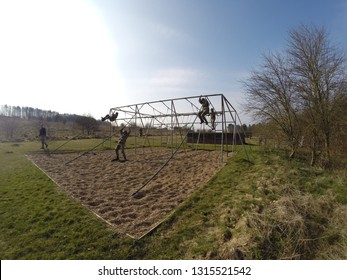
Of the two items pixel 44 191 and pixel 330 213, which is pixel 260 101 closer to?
pixel 330 213

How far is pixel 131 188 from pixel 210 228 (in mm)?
3965

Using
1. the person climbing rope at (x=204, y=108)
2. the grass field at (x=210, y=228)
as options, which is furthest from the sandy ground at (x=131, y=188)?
the person climbing rope at (x=204, y=108)

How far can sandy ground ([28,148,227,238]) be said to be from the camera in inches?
203

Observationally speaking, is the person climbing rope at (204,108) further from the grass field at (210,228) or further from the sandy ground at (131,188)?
the grass field at (210,228)

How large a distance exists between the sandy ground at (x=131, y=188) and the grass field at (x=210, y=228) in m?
0.36

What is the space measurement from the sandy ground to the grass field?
1.18 feet

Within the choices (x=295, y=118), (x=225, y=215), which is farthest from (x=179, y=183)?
(x=295, y=118)

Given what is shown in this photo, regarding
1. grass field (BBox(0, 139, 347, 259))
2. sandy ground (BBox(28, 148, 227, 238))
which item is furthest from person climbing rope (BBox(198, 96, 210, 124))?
grass field (BBox(0, 139, 347, 259))

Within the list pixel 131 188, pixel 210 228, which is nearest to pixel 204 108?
pixel 131 188

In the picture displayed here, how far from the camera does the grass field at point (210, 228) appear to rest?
12.1ft

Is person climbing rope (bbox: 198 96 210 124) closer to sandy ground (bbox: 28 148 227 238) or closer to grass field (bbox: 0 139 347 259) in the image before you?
sandy ground (bbox: 28 148 227 238)

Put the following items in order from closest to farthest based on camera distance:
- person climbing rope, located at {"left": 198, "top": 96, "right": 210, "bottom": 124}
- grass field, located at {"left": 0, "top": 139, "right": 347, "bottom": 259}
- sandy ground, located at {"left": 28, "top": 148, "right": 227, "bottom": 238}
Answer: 1. grass field, located at {"left": 0, "top": 139, "right": 347, "bottom": 259}
2. sandy ground, located at {"left": 28, "top": 148, "right": 227, "bottom": 238}
3. person climbing rope, located at {"left": 198, "top": 96, "right": 210, "bottom": 124}

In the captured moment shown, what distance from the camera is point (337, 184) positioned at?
21.7 feet

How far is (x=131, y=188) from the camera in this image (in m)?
7.60
